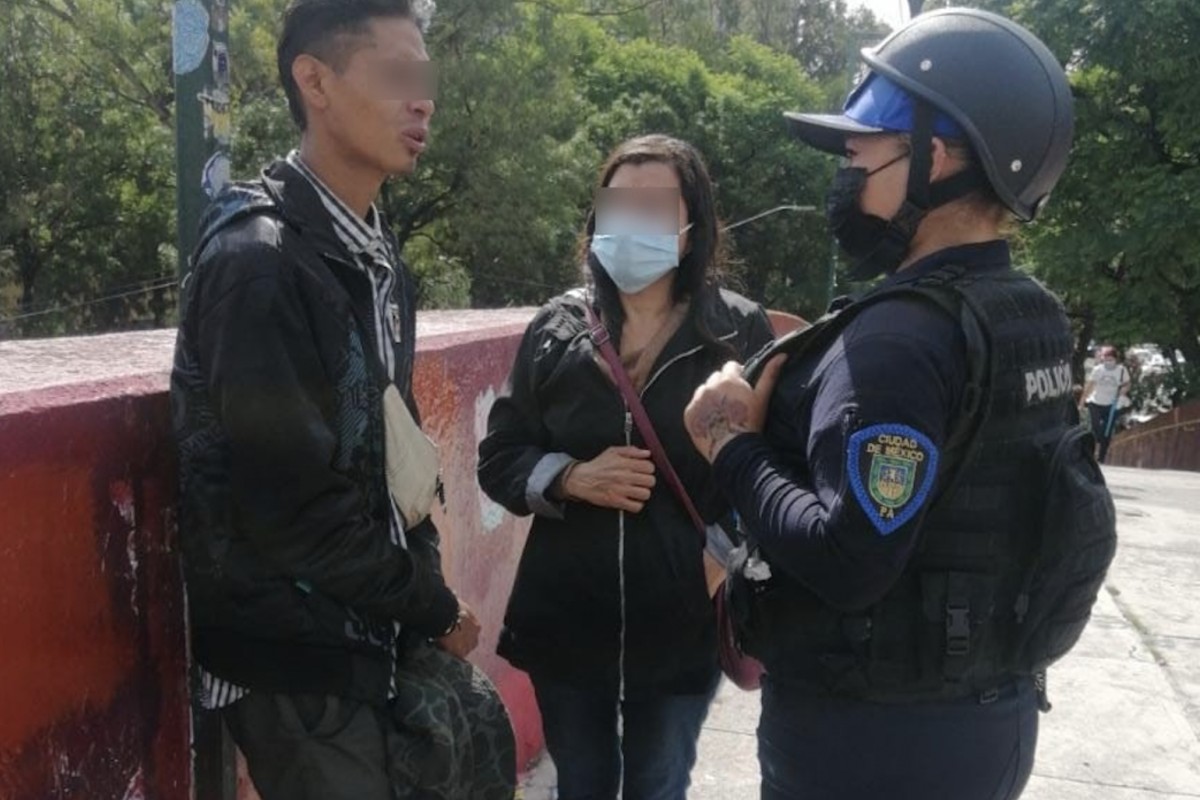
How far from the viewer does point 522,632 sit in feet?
9.15

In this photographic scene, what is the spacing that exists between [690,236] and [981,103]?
1063 millimetres

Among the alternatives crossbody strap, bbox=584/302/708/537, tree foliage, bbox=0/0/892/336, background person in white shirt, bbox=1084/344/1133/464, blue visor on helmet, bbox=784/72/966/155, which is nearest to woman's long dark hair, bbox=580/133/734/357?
crossbody strap, bbox=584/302/708/537

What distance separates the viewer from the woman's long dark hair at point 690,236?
2.80 metres

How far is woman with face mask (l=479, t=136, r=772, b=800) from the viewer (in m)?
2.70

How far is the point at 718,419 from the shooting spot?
199 centimetres

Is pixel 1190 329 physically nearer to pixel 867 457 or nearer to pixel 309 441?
pixel 867 457

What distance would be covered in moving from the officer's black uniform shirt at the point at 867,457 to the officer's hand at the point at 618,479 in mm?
734

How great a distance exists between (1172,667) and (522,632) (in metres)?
4.02

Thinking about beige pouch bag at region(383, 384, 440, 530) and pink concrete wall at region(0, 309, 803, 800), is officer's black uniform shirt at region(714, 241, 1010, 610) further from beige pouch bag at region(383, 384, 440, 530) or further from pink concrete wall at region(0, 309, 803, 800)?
pink concrete wall at region(0, 309, 803, 800)

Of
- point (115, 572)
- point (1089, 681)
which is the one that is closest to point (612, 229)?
point (115, 572)

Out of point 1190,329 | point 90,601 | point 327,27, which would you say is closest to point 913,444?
point 327,27

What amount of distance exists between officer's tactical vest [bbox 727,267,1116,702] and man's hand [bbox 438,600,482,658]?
22.6 inches

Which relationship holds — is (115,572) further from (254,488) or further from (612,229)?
(612,229)

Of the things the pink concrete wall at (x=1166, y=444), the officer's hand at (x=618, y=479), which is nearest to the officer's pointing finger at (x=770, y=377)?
the officer's hand at (x=618, y=479)
